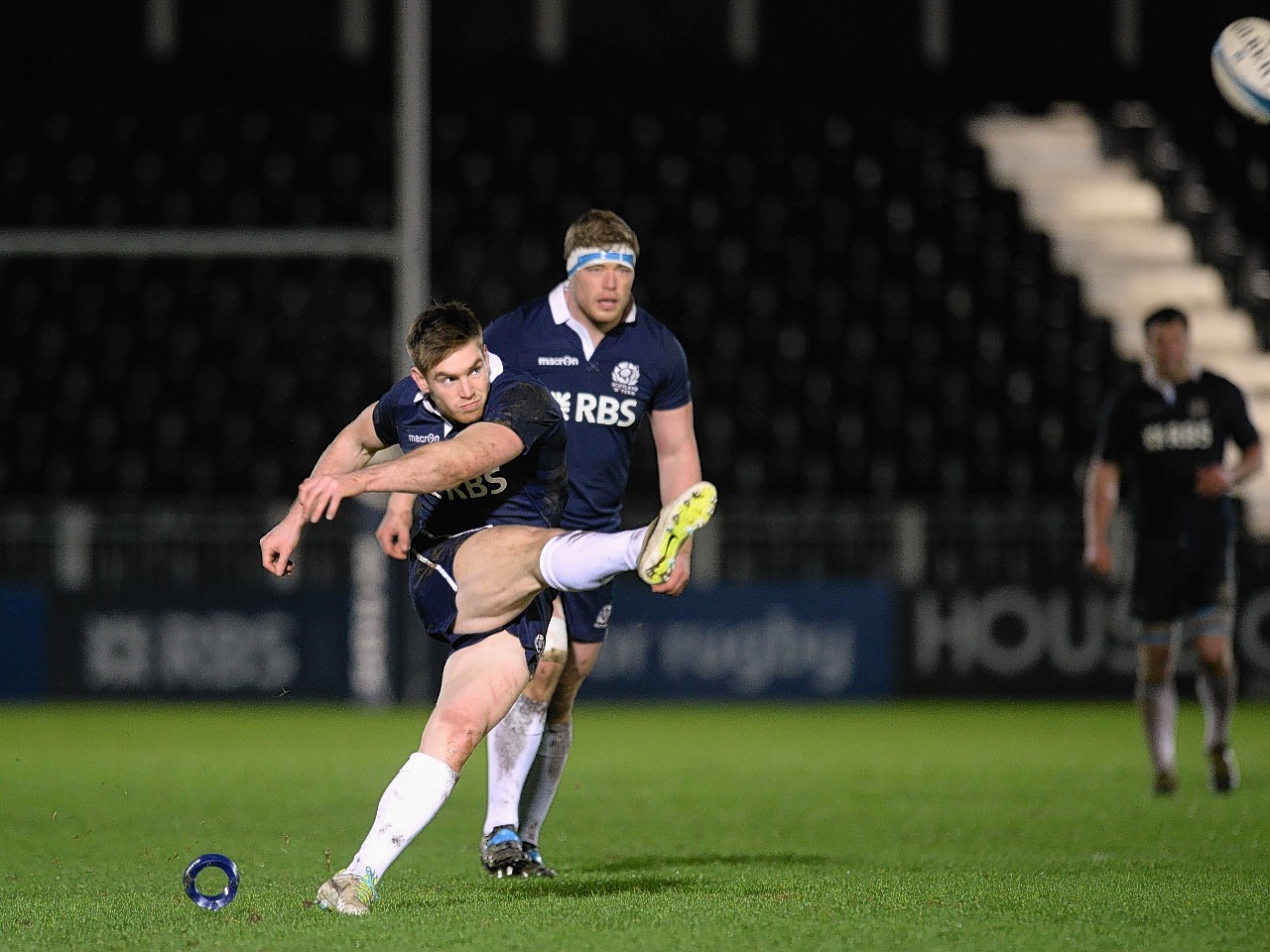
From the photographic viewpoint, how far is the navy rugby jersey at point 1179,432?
29.8 ft

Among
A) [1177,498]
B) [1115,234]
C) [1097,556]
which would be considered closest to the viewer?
[1097,556]

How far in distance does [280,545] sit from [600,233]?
72.1 inches

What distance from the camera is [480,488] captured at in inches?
213

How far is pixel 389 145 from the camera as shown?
21047mm

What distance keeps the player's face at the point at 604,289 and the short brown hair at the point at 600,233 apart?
71 mm

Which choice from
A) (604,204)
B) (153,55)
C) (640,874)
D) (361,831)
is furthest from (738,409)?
(640,874)

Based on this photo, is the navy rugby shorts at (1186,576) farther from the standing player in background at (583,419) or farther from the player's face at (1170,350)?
the standing player in background at (583,419)

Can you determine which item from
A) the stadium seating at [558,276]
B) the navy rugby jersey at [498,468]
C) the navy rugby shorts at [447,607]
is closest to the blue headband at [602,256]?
the navy rugby jersey at [498,468]

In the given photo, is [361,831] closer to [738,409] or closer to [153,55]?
[738,409]

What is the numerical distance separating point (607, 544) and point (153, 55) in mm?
18040

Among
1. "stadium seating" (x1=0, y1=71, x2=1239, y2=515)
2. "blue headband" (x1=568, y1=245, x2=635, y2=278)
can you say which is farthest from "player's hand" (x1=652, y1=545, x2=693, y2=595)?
"stadium seating" (x1=0, y1=71, x2=1239, y2=515)

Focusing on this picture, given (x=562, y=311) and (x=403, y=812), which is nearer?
(x=403, y=812)

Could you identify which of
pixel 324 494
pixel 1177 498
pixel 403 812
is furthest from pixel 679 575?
pixel 1177 498

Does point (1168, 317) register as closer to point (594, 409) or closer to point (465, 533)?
point (594, 409)
